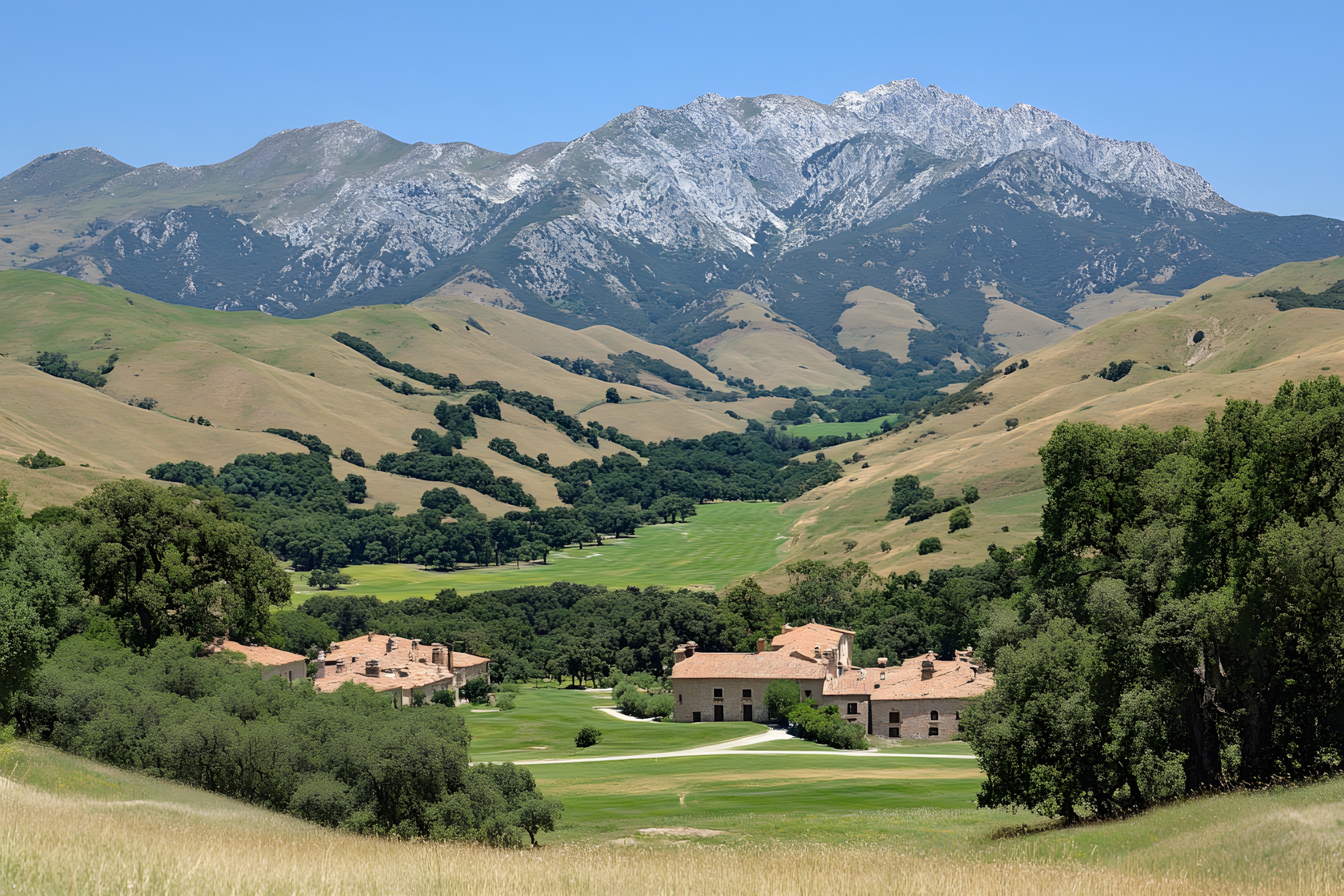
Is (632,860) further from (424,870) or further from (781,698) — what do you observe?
(781,698)

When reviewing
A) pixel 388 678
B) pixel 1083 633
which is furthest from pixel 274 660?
pixel 1083 633

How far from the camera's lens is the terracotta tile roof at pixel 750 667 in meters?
92.3

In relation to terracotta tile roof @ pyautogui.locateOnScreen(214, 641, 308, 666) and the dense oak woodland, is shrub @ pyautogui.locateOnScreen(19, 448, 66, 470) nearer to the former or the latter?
terracotta tile roof @ pyautogui.locateOnScreen(214, 641, 308, 666)

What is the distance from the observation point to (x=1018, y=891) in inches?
632

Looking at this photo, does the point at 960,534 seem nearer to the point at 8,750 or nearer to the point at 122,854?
the point at 8,750

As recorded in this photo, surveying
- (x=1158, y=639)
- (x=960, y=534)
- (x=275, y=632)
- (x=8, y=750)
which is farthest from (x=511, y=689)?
(x=1158, y=639)

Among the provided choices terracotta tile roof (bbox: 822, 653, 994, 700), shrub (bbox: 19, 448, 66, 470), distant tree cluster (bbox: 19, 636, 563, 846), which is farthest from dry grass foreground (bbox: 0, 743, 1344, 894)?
shrub (bbox: 19, 448, 66, 470)

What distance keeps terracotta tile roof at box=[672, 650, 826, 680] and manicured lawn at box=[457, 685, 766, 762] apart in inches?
163

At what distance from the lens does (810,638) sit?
106312mm

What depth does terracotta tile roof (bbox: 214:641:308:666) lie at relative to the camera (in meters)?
85.4

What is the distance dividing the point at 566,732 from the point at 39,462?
10463 cm

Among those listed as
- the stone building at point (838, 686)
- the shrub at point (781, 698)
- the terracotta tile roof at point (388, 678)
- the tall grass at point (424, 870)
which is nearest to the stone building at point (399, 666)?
the terracotta tile roof at point (388, 678)

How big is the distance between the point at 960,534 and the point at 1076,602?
340 feet

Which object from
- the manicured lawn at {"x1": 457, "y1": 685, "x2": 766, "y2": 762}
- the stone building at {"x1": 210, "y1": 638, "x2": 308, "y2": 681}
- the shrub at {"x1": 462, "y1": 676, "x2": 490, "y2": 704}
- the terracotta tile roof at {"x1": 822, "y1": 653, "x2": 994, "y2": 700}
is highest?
the stone building at {"x1": 210, "y1": 638, "x2": 308, "y2": 681}
